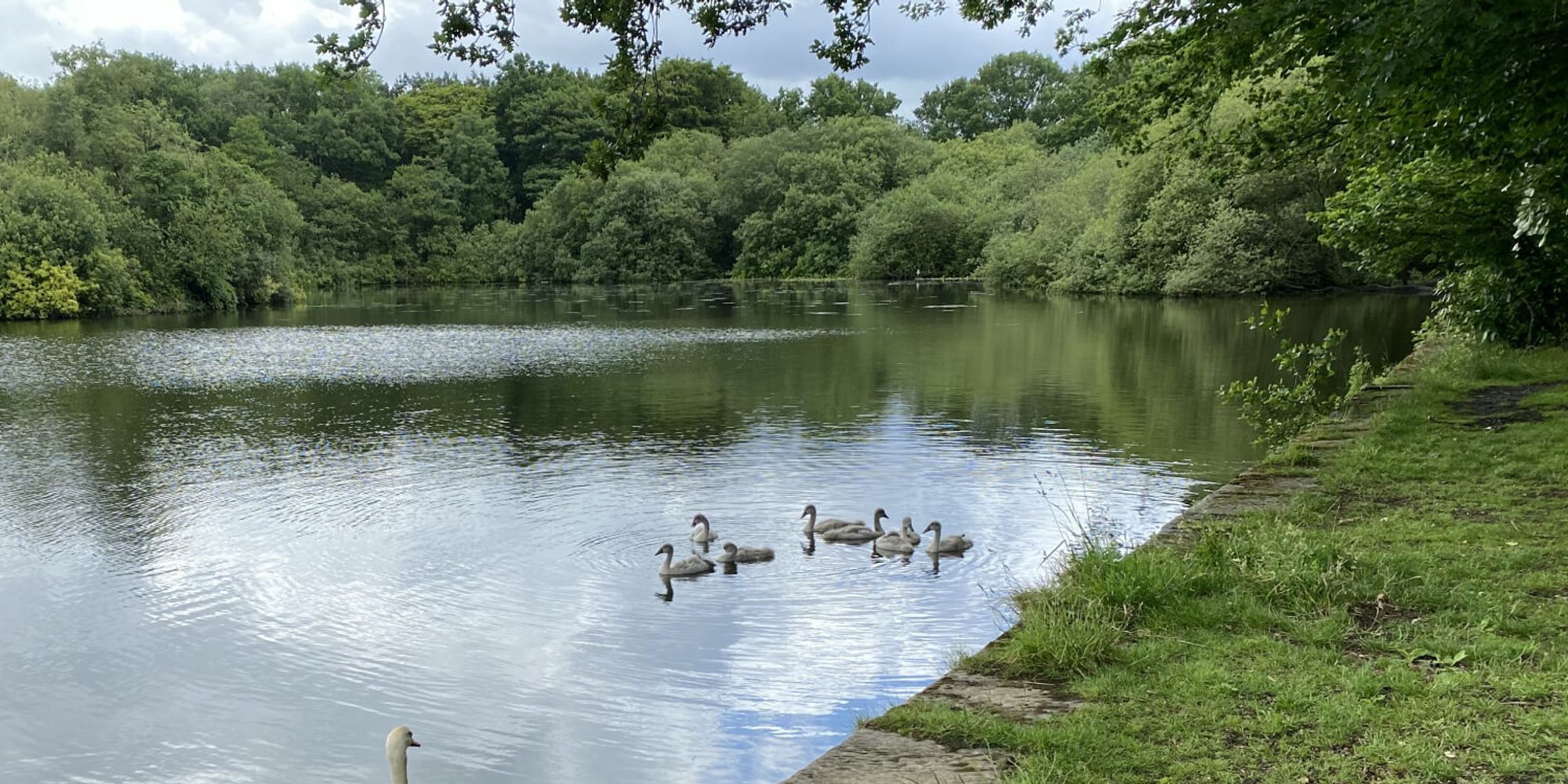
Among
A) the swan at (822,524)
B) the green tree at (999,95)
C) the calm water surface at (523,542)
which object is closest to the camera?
the calm water surface at (523,542)

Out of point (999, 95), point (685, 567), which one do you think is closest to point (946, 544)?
point (685, 567)

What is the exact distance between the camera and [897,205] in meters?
76.4

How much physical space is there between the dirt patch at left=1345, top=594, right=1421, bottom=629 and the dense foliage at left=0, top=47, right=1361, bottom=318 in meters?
10.8

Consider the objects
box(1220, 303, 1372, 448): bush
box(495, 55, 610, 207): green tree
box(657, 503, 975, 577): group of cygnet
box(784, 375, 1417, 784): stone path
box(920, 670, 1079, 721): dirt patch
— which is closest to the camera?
box(784, 375, 1417, 784): stone path

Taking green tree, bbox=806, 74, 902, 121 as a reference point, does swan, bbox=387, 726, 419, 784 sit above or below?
below

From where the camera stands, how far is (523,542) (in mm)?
11492

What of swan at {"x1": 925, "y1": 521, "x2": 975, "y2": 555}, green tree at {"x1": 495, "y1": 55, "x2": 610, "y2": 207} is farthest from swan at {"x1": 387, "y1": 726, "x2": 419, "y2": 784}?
green tree at {"x1": 495, "y1": 55, "x2": 610, "y2": 207}

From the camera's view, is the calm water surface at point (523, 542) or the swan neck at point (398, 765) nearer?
the swan neck at point (398, 765)

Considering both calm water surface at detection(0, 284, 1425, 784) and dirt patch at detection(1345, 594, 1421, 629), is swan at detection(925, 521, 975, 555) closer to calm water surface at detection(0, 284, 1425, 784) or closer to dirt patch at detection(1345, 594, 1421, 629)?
calm water surface at detection(0, 284, 1425, 784)

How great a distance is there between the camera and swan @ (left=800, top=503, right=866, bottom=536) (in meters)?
11.6

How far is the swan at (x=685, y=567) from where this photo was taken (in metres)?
10.3

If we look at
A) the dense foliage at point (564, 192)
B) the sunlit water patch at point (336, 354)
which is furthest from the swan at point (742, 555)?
the sunlit water patch at point (336, 354)

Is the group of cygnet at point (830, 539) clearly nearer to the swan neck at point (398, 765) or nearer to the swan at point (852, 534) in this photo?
the swan at point (852, 534)

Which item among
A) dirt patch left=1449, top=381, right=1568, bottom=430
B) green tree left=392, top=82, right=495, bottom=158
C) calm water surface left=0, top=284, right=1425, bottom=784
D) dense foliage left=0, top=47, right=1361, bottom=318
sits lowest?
calm water surface left=0, top=284, right=1425, bottom=784
